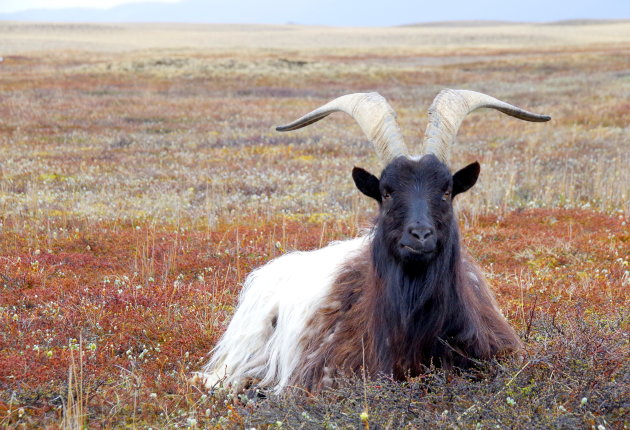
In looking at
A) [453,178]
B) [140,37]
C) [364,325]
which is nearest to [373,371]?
[364,325]

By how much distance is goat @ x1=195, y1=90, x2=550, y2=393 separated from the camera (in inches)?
203

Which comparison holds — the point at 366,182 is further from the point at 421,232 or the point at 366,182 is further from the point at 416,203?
the point at 421,232

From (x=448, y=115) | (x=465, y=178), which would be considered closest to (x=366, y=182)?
(x=465, y=178)

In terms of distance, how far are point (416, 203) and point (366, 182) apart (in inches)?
23.2

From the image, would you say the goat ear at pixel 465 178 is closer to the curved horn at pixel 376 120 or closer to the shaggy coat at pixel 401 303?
the shaggy coat at pixel 401 303

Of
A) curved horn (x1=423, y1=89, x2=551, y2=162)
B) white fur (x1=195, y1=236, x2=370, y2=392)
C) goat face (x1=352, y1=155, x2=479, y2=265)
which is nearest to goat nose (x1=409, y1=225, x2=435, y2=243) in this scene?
goat face (x1=352, y1=155, x2=479, y2=265)

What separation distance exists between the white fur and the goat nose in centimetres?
128

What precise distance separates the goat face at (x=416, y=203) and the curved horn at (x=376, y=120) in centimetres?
18

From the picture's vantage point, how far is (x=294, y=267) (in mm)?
7211

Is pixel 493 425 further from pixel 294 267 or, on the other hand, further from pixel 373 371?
pixel 294 267

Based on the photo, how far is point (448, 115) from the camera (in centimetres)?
580

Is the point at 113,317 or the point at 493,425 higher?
the point at 493,425

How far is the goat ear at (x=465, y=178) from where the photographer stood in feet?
17.9

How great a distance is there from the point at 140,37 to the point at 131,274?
440 feet
